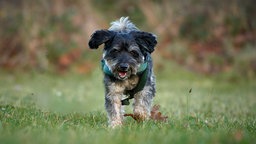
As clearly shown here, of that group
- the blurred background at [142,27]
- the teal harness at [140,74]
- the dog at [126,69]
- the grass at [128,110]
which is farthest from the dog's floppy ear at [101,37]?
the blurred background at [142,27]

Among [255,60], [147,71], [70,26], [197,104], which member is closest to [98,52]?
[70,26]

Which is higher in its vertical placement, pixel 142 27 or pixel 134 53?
pixel 142 27

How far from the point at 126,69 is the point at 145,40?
25.6 inches

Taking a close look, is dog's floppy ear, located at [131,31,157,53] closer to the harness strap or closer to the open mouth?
the harness strap

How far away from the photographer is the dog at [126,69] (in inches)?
309

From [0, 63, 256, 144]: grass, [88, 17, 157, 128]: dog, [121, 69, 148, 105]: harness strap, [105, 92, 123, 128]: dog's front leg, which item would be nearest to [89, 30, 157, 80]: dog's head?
[88, 17, 157, 128]: dog

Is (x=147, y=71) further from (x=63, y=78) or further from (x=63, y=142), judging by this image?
(x=63, y=78)

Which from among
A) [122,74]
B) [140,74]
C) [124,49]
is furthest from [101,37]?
[140,74]

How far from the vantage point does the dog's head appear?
25.6ft

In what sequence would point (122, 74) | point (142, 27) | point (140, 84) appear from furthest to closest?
1. point (142, 27)
2. point (140, 84)
3. point (122, 74)

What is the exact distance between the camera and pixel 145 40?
320 inches

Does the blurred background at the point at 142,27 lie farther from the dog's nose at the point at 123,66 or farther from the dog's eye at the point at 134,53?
the dog's nose at the point at 123,66

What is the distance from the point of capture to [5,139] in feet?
17.4

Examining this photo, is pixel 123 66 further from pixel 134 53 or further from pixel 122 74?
pixel 134 53
